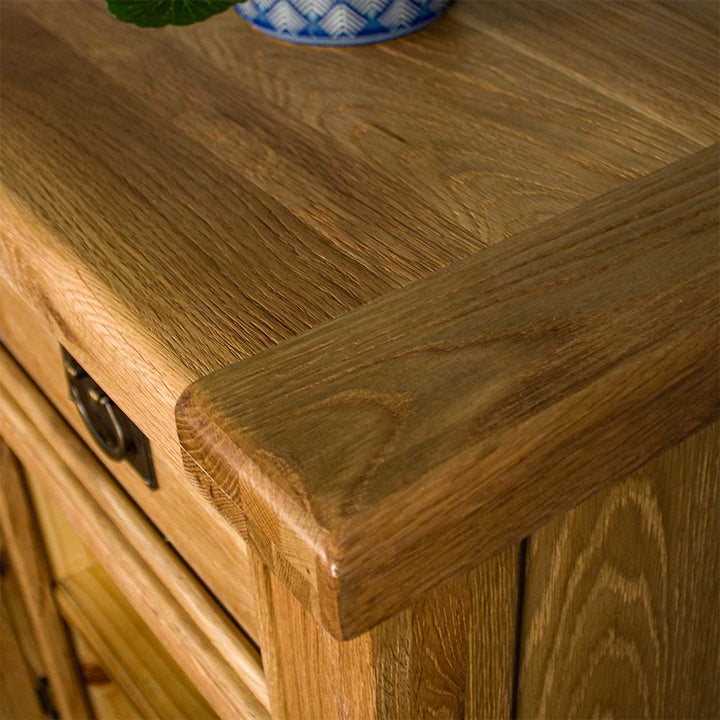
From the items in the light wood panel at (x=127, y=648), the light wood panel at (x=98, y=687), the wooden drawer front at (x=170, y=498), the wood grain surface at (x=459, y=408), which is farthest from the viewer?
the light wood panel at (x=98, y=687)

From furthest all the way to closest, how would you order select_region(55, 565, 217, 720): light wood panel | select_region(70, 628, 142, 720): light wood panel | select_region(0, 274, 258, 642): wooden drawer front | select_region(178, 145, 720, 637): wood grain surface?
select_region(70, 628, 142, 720): light wood panel, select_region(55, 565, 217, 720): light wood panel, select_region(0, 274, 258, 642): wooden drawer front, select_region(178, 145, 720, 637): wood grain surface

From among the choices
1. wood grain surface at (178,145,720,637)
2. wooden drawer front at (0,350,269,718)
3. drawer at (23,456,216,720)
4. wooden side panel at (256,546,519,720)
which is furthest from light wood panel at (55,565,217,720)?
wood grain surface at (178,145,720,637)

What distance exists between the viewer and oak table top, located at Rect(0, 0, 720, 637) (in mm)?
290

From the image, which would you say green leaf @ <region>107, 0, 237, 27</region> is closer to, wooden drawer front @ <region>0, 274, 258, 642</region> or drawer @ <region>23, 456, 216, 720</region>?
wooden drawer front @ <region>0, 274, 258, 642</region>

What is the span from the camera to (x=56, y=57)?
516 millimetres

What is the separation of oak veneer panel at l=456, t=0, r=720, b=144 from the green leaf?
138 millimetres

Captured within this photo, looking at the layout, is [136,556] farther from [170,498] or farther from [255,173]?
[255,173]

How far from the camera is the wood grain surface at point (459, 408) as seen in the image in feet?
0.89

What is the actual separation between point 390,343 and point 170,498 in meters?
0.19

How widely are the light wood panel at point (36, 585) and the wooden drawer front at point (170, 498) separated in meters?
0.08

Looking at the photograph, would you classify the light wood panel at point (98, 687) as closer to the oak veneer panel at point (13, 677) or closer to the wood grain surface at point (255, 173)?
the oak veneer panel at point (13, 677)

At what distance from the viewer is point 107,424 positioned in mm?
478

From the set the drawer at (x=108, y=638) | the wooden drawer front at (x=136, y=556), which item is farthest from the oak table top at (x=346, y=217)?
the drawer at (x=108, y=638)

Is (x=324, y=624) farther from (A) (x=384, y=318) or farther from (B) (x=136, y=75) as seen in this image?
(B) (x=136, y=75)
